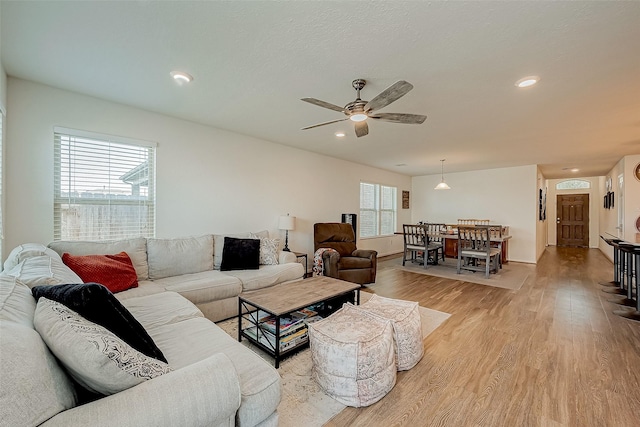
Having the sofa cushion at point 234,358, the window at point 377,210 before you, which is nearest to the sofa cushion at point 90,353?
the sofa cushion at point 234,358

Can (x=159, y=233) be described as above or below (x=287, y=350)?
above

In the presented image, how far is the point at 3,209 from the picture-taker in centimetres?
→ 241

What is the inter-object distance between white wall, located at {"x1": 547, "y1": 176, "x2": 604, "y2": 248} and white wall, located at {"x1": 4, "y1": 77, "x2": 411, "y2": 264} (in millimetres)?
8345

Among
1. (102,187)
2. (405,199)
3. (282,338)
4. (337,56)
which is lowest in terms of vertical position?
(282,338)

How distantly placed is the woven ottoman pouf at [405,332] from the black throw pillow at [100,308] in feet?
5.20

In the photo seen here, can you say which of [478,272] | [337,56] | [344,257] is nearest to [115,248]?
[337,56]

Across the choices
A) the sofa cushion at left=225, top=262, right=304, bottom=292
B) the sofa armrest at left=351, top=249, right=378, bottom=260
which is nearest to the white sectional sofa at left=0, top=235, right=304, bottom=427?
the sofa cushion at left=225, top=262, right=304, bottom=292

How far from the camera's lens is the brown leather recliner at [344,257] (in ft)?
13.3

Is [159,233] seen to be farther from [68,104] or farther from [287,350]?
[287,350]

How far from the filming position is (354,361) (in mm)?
1687

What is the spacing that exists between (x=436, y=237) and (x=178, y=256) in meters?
5.33

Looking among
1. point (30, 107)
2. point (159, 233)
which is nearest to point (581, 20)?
point (159, 233)

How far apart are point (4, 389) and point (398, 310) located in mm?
2214

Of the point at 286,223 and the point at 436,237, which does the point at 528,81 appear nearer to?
the point at 286,223
